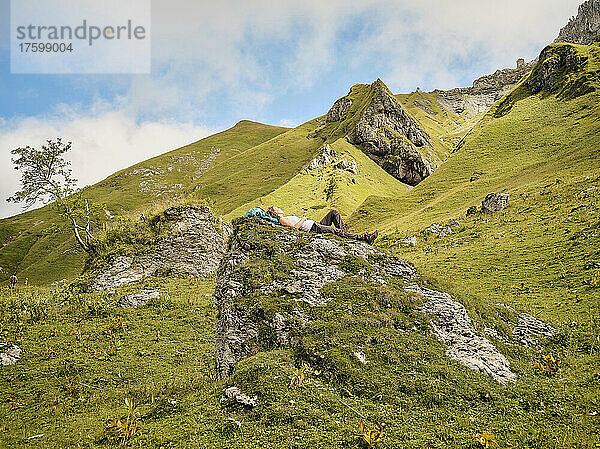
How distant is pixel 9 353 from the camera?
1212cm

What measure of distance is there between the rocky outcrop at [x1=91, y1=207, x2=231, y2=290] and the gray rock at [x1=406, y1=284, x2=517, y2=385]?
18314 millimetres

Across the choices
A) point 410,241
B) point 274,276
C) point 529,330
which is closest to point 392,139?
point 410,241

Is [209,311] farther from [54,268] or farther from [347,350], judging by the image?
[54,268]

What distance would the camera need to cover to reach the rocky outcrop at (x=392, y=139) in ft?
353

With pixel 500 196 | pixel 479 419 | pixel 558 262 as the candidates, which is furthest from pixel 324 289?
pixel 500 196

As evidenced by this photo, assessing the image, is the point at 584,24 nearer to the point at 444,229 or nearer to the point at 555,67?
the point at 555,67

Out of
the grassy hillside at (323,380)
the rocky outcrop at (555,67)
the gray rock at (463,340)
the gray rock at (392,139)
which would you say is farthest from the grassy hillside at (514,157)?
the gray rock at (463,340)

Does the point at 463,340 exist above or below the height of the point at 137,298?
below

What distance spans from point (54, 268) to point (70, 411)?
110 meters

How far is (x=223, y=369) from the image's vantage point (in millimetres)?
9141

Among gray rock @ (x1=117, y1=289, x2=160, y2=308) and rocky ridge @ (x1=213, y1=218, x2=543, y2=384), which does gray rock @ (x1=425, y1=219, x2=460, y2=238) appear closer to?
rocky ridge @ (x1=213, y1=218, x2=543, y2=384)

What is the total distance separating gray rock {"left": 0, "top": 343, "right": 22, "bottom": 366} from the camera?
11.8 metres

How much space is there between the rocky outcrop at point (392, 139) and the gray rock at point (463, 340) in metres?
103

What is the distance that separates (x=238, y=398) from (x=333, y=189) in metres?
70.4
